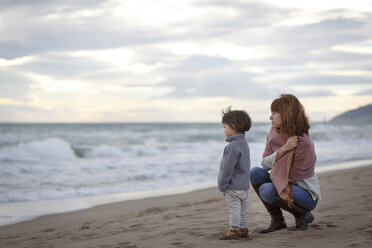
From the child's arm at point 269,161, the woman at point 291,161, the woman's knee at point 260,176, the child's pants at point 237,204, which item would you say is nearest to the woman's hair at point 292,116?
the woman at point 291,161

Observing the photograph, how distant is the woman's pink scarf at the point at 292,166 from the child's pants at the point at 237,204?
0.30 metres

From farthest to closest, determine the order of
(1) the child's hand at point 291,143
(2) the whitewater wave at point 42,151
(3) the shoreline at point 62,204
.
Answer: (2) the whitewater wave at point 42,151
(3) the shoreline at point 62,204
(1) the child's hand at point 291,143

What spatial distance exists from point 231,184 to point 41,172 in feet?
28.9

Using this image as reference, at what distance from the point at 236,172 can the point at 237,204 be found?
0.96ft

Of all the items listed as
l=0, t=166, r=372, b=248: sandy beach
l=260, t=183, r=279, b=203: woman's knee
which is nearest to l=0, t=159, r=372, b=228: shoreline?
l=0, t=166, r=372, b=248: sandy beach

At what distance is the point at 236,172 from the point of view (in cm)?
349

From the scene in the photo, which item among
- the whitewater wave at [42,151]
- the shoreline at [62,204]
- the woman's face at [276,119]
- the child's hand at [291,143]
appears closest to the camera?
the child's hand at [291,143]

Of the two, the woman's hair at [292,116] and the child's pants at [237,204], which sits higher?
the woman's hair at [292,116]

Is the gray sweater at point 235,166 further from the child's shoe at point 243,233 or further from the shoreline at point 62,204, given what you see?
the shoreline at point 62,204

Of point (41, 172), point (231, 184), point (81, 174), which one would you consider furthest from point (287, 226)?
point (41, 172)

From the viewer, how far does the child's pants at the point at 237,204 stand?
3465 millimetres

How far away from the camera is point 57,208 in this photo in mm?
6734

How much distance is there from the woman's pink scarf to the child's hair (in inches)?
13.7

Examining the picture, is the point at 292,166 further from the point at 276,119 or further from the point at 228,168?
the point at 228,168
